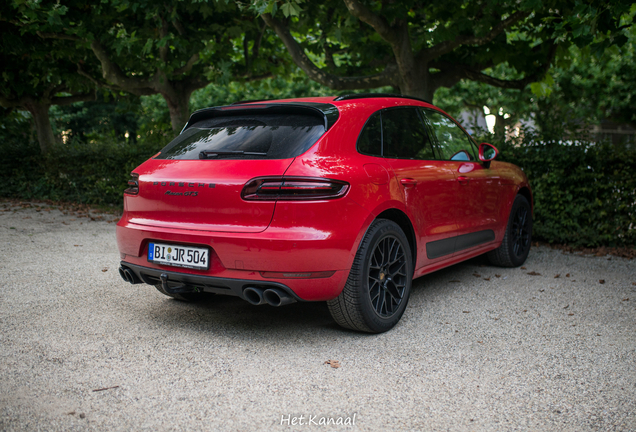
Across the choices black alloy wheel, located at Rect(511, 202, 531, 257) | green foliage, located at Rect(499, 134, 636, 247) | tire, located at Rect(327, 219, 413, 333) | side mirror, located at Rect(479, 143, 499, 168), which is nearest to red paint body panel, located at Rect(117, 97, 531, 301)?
tire, located at Rect(327, 219, 413, 333)

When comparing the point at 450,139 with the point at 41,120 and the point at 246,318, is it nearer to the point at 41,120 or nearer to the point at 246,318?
the point at 246,318

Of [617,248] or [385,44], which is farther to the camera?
[385,44]

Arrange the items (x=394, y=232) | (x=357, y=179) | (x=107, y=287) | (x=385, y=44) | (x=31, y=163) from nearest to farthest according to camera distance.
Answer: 1. (x=357, y=179)
2. (x=394, y=232)
3. (x=107, y=287)
4. (x=385, y=44)
5. (x=31, y=163)

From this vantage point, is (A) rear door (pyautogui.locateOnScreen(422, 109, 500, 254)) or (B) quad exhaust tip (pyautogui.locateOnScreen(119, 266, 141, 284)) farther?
(A) rear door (pyautogui.locateOnScreen(422, 109, 500, 254))

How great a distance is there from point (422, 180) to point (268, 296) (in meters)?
1.69

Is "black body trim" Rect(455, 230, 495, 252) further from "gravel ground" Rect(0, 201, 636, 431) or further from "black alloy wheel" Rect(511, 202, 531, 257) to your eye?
"black alloy wheel" Rect(511, 202, 531, 257)

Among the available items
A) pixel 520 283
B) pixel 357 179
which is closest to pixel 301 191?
pixel 357 179

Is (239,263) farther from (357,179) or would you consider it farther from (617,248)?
(617,248)

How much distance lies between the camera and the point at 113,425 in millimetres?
2648

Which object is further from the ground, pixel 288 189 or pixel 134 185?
pixel 288 189

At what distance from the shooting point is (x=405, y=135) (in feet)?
14.6

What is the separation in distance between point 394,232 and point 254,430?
73.7 inches

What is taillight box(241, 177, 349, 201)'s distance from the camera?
339cm

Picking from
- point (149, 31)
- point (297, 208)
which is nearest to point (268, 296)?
point (297, 208)
